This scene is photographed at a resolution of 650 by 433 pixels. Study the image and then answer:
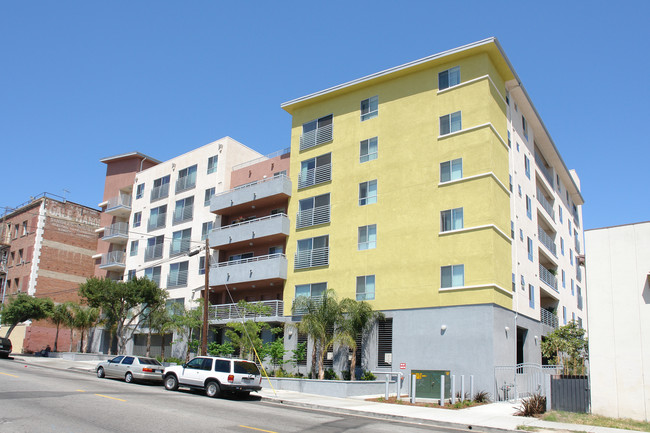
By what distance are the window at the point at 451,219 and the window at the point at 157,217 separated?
89.8 ft

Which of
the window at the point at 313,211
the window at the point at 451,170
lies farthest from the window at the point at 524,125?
the window at the point at 313,211

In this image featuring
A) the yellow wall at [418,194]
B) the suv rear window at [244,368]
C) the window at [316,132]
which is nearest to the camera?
the suv rear window at [244,368]

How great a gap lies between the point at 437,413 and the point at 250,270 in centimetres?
1995

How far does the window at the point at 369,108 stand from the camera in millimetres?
35875

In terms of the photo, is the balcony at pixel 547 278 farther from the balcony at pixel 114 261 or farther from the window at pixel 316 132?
the balcony at pixel 114 261

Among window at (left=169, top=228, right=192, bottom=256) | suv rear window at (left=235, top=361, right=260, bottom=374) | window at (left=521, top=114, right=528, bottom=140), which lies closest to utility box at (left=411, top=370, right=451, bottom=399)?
suv rear window at (left=235, top=361, right=260, bottom=374)

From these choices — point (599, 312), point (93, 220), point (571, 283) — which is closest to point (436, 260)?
point (599, 312)

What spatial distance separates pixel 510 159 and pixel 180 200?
2746cm

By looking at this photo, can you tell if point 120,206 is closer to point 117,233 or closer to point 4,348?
point 117,233

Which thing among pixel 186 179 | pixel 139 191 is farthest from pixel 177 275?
pixel 139 191

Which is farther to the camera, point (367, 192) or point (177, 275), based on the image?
point (177, 275)

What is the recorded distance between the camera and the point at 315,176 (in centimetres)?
3778

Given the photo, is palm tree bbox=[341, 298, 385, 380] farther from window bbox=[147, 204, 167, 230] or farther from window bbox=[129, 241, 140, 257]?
window bbox=[129, 241, 140, 257]

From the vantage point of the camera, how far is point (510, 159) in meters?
33.9
